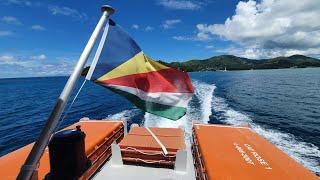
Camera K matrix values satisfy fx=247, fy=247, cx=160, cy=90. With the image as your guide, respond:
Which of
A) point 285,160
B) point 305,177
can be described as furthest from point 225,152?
point 305,177

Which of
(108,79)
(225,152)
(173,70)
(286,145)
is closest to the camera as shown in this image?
(108,79)

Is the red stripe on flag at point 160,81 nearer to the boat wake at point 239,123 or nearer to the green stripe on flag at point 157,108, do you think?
the green stripe on flag at point 157,108

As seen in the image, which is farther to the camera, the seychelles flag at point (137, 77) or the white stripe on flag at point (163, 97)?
the white stripe on flag at point (163, 97)

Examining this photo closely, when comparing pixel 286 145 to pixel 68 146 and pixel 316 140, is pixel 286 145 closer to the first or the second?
pixel 316 140

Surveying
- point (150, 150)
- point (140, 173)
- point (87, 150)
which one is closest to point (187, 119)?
point (140, 173)

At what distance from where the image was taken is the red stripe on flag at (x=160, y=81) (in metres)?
5.14

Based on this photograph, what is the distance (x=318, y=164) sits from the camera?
13.8 meters

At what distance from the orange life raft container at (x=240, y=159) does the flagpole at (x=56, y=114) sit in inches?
129

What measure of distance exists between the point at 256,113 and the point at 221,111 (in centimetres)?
442

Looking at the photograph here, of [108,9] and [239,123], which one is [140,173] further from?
[239,123]

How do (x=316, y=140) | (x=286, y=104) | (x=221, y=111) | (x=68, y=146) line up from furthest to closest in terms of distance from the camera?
(x=286, y=104) < (x=221, y=111) < (x=316, y=140) < (x=68, y=146)

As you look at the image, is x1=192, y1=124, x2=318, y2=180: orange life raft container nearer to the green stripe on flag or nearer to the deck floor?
the deck floor

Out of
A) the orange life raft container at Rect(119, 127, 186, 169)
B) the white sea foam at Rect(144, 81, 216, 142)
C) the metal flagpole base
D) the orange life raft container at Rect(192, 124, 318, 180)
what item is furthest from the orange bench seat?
the white sea foam at Rect(144, 81, 216, 142)

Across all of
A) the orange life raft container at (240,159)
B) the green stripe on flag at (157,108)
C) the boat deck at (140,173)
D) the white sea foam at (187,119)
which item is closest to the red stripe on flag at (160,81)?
the green stripe on flag at (157,108)
